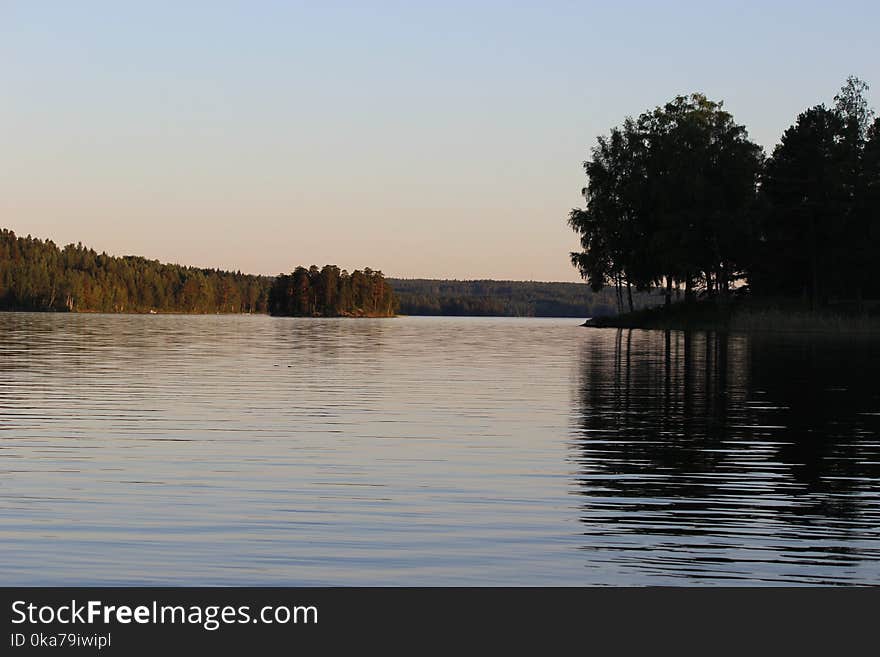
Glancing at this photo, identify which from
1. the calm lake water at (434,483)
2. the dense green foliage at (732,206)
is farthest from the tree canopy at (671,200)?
the calm lake water at (434,483)

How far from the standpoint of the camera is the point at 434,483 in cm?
1530

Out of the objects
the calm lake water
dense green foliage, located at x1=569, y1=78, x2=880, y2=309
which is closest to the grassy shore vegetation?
dense green foliage, located at x1=569, y1=78, x2=880, y2=309

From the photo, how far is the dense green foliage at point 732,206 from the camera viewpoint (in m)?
87.3

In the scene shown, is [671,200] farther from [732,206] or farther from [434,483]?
[434,483]

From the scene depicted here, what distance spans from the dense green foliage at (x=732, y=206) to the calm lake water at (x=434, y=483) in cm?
5815

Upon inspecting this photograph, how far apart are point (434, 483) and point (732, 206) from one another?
85.8m

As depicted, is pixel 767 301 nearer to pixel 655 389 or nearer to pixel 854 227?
pixel 854 227

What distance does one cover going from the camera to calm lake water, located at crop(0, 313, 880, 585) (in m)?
10.4

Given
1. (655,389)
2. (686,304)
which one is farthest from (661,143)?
(655,389)

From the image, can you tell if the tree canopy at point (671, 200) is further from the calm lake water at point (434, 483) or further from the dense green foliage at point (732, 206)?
the calm lake water at point (434, 483)

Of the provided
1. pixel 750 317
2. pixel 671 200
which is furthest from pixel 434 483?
pixel 671 200
